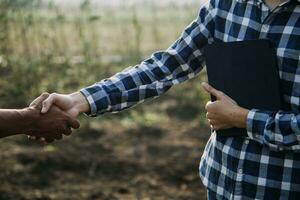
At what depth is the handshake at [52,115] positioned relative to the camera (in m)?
2.39

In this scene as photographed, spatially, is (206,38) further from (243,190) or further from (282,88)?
(243,190)

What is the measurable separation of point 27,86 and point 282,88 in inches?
144

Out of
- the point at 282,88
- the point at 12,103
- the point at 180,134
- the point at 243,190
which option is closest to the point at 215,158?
the point at 243,190

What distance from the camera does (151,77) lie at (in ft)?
7.70

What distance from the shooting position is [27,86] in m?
5.38

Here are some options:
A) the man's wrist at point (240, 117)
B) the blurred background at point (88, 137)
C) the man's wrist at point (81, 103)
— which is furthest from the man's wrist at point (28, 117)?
the blurred background at point (88, 137)

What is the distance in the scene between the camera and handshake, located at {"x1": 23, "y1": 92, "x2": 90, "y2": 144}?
2.39 meters

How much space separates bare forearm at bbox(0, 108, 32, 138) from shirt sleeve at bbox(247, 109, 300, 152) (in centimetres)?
95

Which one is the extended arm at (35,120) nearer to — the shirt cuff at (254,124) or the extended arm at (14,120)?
the extended arm at (14,120)

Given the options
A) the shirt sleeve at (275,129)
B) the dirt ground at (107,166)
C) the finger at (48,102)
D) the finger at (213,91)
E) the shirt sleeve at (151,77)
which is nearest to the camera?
the shirt sleeve at (275,129)

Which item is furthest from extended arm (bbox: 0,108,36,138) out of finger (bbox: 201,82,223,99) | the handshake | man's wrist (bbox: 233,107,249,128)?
man's wrist (bbox: 233,107,249,128)

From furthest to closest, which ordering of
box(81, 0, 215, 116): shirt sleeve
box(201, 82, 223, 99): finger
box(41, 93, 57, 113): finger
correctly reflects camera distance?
box(41, 93, 57, 113): finger < box(81, 0, 215, 116): shirt sleeve < box(201, 82, 223, 99): finger

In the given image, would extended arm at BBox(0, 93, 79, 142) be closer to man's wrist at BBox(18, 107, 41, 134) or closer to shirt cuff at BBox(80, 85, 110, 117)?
man's wrist at BBox(18, 107, 41, 134)

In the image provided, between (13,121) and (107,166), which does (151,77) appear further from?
(107,166)
